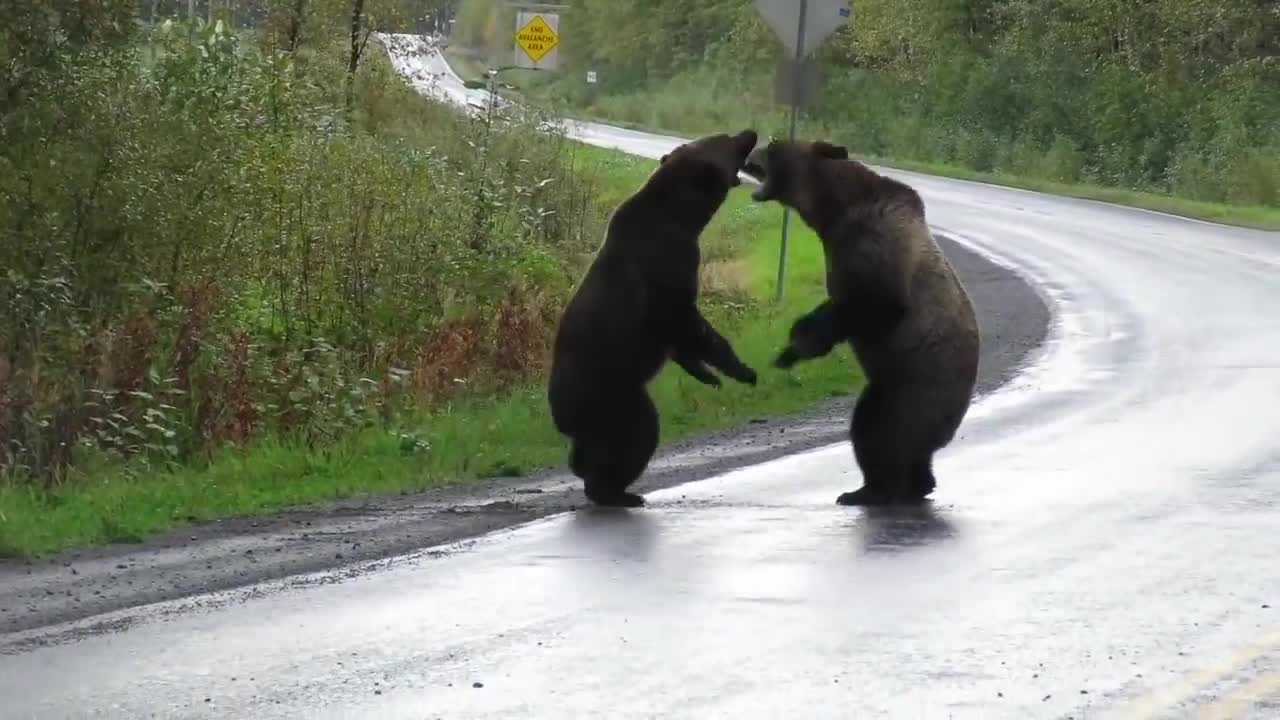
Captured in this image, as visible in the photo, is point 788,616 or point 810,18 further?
point 810,18

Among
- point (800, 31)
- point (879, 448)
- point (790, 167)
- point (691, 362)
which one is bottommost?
point (879, 448)

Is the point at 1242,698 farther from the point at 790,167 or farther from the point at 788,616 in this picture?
the point at 790,167

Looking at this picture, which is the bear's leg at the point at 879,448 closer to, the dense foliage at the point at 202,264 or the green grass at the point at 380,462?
the green grass at the point at 380,462

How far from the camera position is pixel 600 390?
391 inches

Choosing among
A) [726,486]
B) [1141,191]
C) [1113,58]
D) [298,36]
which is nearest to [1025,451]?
[726,486]

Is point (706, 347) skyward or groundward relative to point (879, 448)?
skyward

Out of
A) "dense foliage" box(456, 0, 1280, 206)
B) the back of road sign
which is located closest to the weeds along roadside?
the back of road sign

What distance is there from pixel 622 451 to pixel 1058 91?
151 feet

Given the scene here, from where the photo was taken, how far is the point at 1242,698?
647cm

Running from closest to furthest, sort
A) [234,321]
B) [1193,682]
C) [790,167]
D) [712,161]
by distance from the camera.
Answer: [1193,682] < [712,161] < [790,167] < [234,321]

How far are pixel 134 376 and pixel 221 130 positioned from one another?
100 inches

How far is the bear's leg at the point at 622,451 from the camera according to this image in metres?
10.1

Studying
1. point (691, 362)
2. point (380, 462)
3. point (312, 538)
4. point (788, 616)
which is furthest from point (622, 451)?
point (380, 462)

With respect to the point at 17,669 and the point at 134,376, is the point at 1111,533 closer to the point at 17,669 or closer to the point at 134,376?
the point at 17,669
